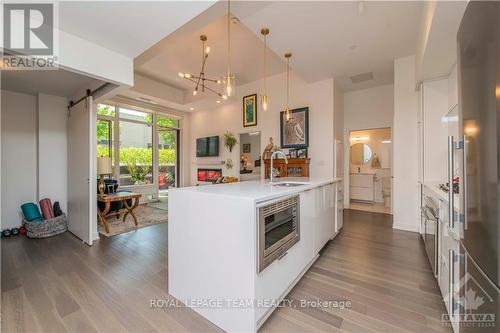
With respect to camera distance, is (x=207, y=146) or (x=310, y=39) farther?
(x=207, y=146)

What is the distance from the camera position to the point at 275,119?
5.45 m

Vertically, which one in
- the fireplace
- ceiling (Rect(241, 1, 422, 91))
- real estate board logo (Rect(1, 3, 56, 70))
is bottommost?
the fireplace

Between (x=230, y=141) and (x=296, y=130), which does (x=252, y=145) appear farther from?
(x=296, y=130)

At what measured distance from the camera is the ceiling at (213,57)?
3.54 metres

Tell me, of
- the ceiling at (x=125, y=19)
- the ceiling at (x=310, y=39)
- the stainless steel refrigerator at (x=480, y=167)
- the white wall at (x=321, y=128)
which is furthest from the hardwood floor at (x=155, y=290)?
the ceiling at (x=310, y=39)

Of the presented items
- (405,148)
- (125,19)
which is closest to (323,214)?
(405,148)

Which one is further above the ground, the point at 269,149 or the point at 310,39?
the point at 310,39

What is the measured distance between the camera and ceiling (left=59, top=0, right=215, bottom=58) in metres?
1.73

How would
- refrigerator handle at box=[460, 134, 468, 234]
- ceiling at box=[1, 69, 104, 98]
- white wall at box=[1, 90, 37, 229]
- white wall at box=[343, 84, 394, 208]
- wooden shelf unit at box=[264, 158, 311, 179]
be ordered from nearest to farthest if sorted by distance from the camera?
refrigerator handle at box=[460, 134, 468, 234] < ceiling at box=[1, 69, 104, 98] < white wall at box=[1, 90, 37, 229] < wooden shelf unit at box=[264, 158, 311, 179] < white wall at box=[343, 84, 394, 208]

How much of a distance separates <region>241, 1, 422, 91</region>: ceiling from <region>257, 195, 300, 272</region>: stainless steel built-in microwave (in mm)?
2394

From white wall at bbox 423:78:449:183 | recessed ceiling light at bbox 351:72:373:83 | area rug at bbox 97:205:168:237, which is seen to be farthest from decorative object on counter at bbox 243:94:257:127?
white wall at bbox 423:78:449:183

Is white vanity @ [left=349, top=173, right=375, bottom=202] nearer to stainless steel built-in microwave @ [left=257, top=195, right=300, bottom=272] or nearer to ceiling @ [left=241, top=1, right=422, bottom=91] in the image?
ceiling @ [left=241, top=1, right=422, bottom=91]

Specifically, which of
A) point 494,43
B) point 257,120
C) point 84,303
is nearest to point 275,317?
point 84,303

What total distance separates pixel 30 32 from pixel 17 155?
3.08 m
